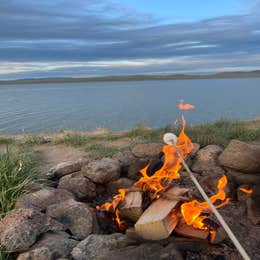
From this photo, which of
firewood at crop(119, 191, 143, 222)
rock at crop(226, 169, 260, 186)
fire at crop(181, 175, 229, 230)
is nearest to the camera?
fire at crop(181, 175, 229, 230)

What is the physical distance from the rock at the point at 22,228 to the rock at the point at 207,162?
274 cm

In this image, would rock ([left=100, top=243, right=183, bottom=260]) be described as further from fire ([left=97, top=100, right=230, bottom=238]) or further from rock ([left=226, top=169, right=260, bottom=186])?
rock ([left=226, top=169, right=260, bottom=186])

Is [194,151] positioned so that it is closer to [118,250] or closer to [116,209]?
[116,209]

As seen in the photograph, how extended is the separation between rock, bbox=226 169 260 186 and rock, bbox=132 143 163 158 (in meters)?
1.49

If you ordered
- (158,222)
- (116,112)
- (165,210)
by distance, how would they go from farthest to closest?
(116,112)
(165,210)
(158,222)

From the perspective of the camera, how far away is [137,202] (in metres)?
4.23

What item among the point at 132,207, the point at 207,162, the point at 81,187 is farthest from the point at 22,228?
the point at 207,162

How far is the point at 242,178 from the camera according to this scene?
197 inches

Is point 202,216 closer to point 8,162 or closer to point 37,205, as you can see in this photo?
point 37,205

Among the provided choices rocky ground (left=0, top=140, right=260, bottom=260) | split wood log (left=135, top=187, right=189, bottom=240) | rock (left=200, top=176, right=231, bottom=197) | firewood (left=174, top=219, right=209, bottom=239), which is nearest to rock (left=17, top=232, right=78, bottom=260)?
rocky ground (left=0, top=140, right=260, bottom=260)

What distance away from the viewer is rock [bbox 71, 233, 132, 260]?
3.54 m

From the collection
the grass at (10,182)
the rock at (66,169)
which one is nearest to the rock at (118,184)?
the rock at (66,169)

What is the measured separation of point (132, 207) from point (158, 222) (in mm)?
636

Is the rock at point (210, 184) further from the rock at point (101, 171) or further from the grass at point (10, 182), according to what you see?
the grass at point (10, 182)
